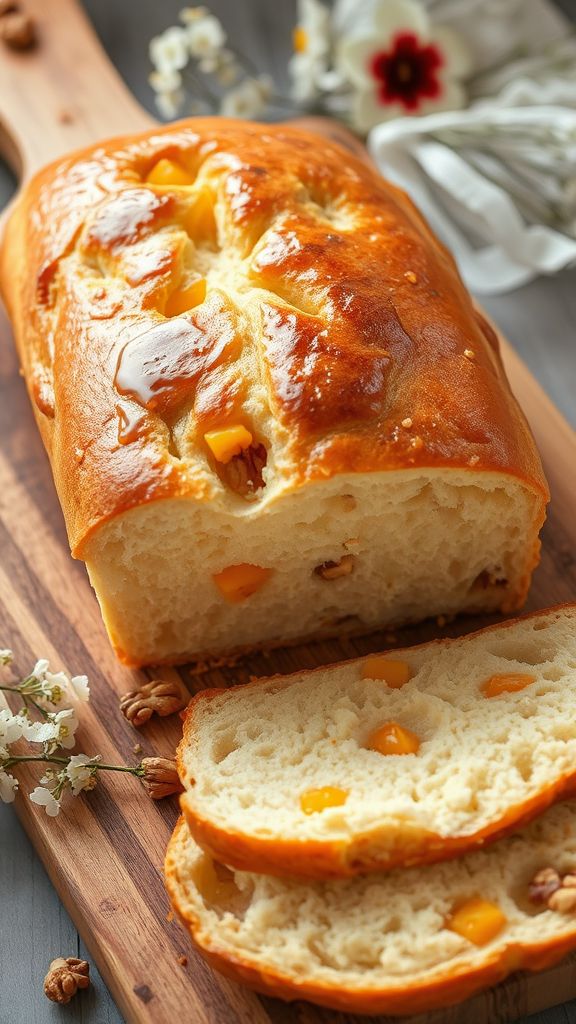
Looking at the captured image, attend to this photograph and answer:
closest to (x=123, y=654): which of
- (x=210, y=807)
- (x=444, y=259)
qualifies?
(x=210, y=807)

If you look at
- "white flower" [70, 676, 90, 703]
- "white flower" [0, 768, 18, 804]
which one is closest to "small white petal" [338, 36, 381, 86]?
"white flower" [70, 676, 90, 703]

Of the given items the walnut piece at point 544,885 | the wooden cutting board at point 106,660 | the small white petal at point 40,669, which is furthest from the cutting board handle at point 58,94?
the walnut piece at point 544,885

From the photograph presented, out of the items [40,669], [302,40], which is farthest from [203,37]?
[40,669]

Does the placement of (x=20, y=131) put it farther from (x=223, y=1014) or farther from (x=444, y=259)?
(x=223, y=1014)

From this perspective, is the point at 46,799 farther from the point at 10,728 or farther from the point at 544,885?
the point at 544,885

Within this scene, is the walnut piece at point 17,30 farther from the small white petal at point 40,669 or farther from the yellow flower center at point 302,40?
the small white petal at point 40,669

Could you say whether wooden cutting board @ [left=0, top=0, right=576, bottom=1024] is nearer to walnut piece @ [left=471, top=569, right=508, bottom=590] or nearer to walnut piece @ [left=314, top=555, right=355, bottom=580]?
walnut piece @ [left=471, top=569, right=508, bottom=590]
